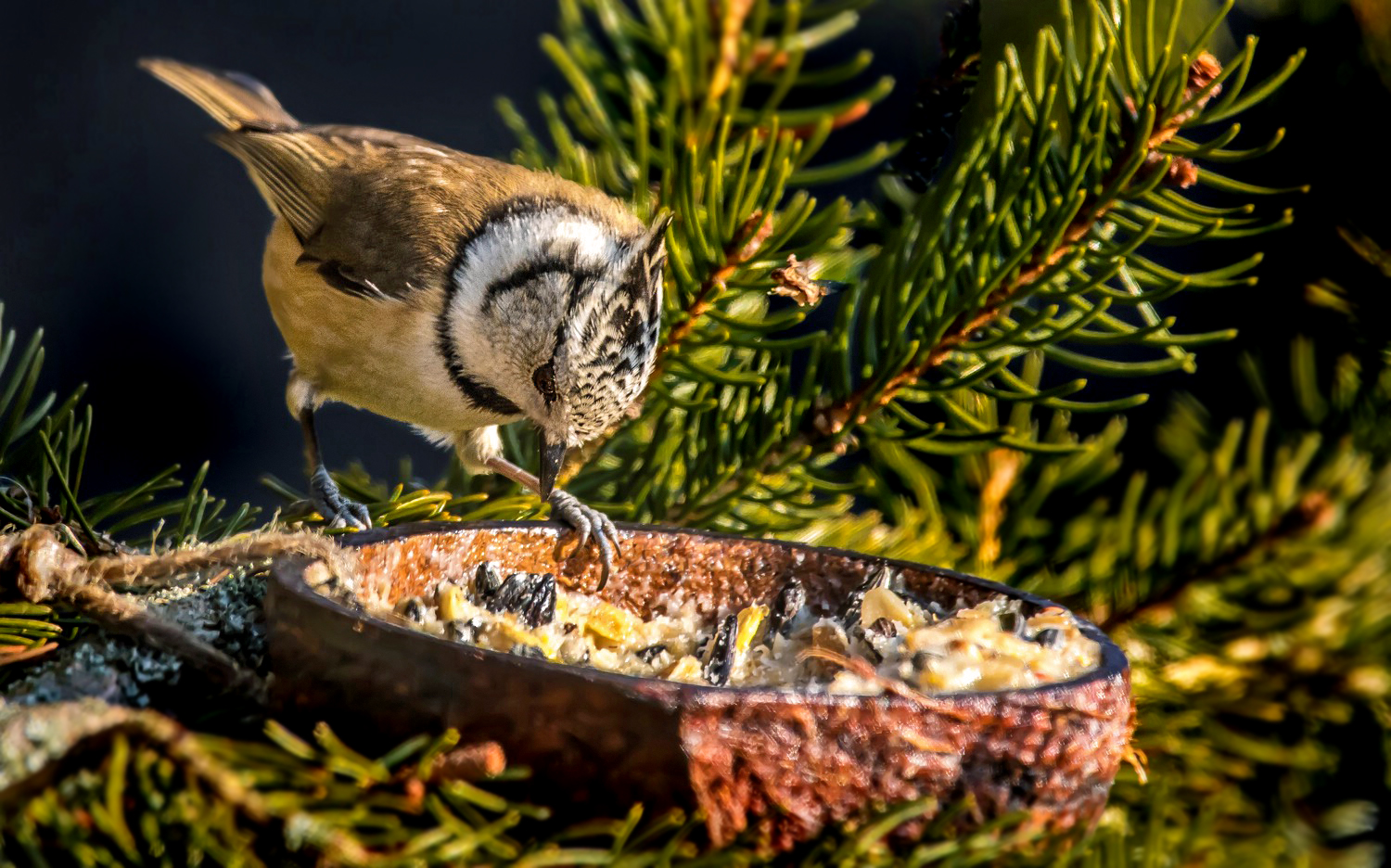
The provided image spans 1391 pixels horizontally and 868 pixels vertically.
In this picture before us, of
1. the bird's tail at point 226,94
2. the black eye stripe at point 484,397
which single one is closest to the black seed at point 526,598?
the black eye stripe at point 484,397

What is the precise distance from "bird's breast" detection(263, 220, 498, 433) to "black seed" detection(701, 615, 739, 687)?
1.59 feet

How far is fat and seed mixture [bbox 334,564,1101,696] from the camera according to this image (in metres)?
0.45

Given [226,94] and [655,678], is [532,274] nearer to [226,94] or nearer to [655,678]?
[226,94]

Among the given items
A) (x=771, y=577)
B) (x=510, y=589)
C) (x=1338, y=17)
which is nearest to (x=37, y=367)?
(x=510, y=589)

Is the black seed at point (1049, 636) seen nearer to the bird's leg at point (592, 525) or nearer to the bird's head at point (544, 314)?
the bird's leg at point (592, 525)

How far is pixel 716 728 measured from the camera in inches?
14.8

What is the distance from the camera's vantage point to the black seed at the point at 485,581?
56 cm

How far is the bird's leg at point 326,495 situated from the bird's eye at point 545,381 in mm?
155

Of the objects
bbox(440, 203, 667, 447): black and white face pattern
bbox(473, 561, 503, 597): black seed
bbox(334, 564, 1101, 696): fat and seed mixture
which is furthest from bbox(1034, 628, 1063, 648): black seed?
bbox(440, 203, 667, 447): black and white face pattern

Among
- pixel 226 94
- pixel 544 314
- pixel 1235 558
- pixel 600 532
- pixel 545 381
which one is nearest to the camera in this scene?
pixel 600 532

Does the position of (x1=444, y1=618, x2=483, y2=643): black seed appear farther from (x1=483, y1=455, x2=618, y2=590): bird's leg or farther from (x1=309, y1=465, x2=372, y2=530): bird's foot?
(x1=309, y1=465, x2=372, y2=530): bird's foot

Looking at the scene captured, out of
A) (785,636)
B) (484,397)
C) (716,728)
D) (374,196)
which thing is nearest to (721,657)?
(785,636)

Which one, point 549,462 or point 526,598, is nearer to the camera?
point 526,598

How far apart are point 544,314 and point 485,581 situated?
1.68ft
